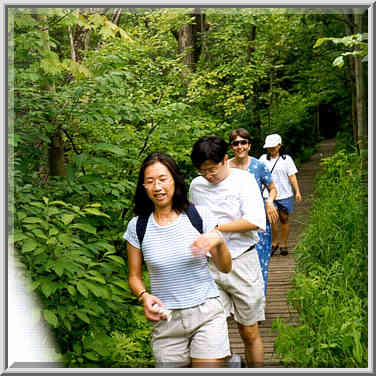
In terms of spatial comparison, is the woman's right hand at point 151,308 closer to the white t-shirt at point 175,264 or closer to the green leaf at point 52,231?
the white t-shirt at point 175,264

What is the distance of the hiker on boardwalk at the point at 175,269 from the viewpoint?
2.49 metres

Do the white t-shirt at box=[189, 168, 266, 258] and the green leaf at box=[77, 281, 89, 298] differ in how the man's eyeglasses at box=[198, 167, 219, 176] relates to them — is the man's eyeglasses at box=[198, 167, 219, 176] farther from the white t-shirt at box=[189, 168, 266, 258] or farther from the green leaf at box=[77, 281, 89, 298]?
the green leaf at box=[77, 281, 89, 298]

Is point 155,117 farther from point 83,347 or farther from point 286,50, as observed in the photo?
point 286,50

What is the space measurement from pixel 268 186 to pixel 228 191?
141cm

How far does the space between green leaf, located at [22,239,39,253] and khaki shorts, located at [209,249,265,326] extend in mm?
1083

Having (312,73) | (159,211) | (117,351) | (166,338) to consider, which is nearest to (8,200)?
(159,211)

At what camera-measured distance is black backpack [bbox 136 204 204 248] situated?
101 inches

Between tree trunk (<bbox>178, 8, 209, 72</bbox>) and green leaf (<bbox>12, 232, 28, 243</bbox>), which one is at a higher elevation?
tree trunk (<bbox>178, 8, 209, 72</bbox>)

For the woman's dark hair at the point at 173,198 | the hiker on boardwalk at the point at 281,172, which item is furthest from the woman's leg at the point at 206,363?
the hiker on boardwalk at the point at 281,172

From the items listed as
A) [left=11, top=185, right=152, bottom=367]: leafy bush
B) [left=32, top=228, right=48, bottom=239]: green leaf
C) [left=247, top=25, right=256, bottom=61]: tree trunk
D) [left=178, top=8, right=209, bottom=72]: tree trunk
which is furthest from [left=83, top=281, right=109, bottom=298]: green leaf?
[left=247, top=25, right=256, bottom=61]: tree trunk

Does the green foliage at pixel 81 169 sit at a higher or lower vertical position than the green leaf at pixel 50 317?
higher

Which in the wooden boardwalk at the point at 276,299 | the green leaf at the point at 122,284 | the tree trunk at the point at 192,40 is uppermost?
the tree trunk at the point at 192,40

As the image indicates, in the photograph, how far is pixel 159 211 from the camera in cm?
260

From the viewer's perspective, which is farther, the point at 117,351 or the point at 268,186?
the point at 268,186
